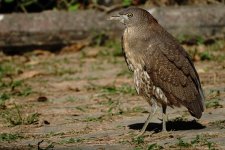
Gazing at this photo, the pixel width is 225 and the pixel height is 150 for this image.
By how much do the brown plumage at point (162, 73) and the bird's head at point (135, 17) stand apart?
0.17m

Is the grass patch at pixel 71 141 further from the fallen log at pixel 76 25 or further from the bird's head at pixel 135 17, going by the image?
the fallen log at pixel 76 25

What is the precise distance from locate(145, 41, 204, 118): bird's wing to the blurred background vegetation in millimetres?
6272

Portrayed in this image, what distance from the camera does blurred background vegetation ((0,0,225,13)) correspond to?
1241 centimetres

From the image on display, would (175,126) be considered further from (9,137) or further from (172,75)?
(9,137)

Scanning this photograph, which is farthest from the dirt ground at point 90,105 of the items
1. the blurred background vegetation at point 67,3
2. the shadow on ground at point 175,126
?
the blurred background vegetation at point 67,3

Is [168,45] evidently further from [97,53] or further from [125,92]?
[97,53]

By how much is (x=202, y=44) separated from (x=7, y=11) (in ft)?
11.6

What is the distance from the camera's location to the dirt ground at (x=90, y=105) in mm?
5738

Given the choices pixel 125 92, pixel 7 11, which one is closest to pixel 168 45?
pixel 125 92

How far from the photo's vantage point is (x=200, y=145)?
5.25 m

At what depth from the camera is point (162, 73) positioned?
6.02m

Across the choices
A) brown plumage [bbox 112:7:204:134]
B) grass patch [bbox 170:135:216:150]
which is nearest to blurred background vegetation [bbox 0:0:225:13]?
brown plumage [bbox 112:7:204:134]

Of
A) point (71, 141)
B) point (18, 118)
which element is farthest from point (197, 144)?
point (18, 118)

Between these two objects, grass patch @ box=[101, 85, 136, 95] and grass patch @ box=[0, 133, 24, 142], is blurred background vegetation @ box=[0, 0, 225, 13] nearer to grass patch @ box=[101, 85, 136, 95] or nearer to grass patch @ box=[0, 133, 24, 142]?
grass patch @ box=[101, 85, 136, 95]
